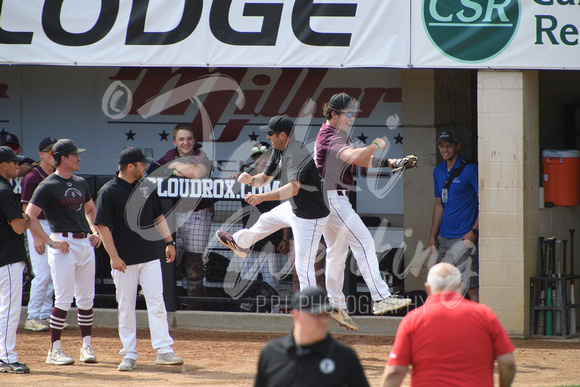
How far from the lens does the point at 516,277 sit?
8.68 m

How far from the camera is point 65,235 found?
7305 millimetres

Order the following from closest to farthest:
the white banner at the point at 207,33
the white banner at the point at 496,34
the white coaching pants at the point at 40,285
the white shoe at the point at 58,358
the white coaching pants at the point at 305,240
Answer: the white coaching pants at the point at 305,240 < the white shoe at the point at 58,358 < the white banner at the point at 496,34 < the white banner at the point at 207,33 < the white coaching pants at the point at 40,285

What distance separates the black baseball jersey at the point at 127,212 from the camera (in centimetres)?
711

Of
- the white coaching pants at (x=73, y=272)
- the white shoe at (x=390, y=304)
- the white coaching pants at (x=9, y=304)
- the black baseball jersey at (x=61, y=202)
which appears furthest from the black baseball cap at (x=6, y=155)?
the white shoe at (x=390, y=304)

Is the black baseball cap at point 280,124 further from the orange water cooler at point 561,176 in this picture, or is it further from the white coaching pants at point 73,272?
the orange water cooler at point 561,176

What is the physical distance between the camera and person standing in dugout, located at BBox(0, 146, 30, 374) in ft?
22.5

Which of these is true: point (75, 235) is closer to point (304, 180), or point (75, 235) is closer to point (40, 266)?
point (40, 266)

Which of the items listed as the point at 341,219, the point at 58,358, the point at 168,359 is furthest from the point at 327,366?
the point at 58,358

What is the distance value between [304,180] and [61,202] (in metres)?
2.18

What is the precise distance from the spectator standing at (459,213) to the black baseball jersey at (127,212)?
359 centimetres

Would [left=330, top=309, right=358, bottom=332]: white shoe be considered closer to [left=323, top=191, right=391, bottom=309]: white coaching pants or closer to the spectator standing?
[left=323, top=191, right=391, bottom=309]: white coaching pants

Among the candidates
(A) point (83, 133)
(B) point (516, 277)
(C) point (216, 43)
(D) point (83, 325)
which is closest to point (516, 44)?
(B) point (516, 277)

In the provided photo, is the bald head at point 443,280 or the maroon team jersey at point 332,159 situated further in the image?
the maroon team jersey at point 332,159

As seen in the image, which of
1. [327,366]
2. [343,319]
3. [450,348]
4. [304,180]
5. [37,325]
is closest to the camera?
[327,366]
